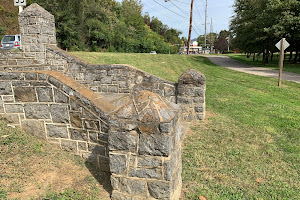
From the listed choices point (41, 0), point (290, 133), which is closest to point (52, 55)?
point (290, 133)

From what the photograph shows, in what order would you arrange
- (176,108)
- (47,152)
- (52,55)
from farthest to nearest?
(52,55), (47,152), (176,108)

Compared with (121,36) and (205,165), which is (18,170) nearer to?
(205,165)

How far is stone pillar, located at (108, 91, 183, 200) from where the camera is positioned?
8.99 feet

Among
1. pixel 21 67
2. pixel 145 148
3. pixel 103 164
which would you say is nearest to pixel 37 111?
pixel 103 164

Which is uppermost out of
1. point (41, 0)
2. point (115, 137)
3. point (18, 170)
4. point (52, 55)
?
point (41, 0)

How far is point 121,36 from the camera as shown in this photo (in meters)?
35.1

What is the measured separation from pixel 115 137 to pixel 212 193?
1.76m

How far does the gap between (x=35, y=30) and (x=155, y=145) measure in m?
6.15

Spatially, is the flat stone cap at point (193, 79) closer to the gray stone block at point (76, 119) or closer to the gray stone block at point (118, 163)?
the gray stone block at point (76, 119)

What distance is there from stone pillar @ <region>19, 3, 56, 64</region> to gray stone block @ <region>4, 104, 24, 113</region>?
3484mm

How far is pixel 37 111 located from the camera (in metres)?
4.04

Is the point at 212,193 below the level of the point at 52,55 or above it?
below

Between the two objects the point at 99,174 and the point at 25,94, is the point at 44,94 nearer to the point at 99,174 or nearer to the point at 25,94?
the point at 25,94

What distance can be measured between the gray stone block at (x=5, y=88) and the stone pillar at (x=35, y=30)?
Result: 3.41 m
